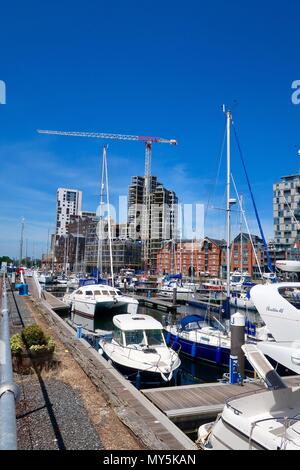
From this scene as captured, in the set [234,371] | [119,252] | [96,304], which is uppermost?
[119,252]

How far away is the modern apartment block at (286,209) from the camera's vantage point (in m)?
111

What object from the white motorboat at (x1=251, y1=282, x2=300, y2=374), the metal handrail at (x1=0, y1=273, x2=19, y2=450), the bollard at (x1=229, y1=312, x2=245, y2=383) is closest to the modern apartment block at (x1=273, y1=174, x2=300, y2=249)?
the bollard at (x1=229, y1=312, x2=245, y2=383)

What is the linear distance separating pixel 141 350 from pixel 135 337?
97 cm

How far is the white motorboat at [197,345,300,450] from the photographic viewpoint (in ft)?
22.9

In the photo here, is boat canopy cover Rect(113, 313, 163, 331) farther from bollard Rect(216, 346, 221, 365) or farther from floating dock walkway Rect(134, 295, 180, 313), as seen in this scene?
floating dock walkway Rect(134, 295, 180, 313)

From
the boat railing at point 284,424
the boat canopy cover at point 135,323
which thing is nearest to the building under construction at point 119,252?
the boat canopy cover at point 135,323

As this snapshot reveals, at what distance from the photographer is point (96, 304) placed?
34.8m

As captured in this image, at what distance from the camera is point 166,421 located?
8.48 meters

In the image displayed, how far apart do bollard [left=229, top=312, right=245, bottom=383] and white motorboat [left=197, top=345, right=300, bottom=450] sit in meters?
4.57

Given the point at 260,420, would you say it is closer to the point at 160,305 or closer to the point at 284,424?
the point at 284,424

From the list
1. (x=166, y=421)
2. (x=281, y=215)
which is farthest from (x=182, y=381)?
(x=281, y=215)

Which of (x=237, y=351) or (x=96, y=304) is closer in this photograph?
(x=237, y=351)

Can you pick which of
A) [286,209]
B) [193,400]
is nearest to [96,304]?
[193,400]
